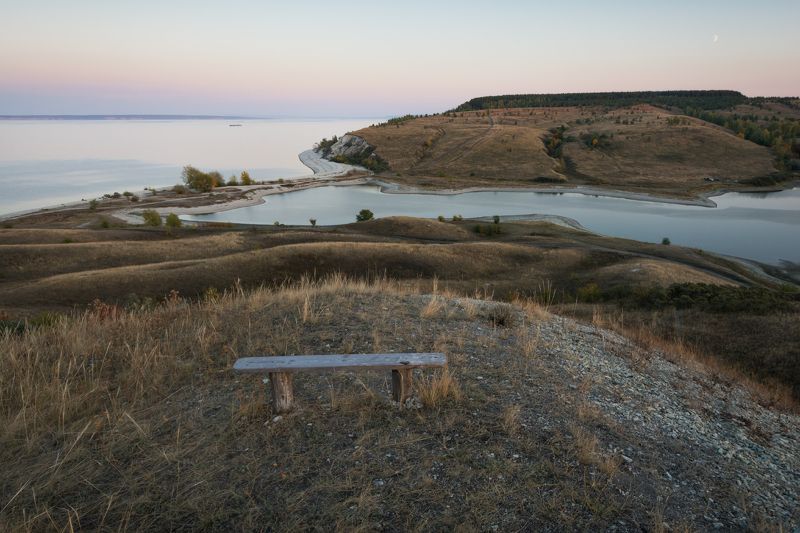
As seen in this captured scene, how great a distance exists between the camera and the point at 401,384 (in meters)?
6.07

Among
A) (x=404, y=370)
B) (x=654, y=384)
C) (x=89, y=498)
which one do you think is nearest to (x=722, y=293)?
(x=654, y=384)

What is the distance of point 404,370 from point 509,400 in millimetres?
1792

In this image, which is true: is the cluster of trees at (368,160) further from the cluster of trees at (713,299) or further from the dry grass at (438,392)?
the dry grass at (438,392)

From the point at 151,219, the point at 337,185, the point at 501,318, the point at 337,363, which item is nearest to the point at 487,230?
the point at 501,318

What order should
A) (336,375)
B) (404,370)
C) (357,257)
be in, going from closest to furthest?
(404,370) → (336,375) → (357,257)

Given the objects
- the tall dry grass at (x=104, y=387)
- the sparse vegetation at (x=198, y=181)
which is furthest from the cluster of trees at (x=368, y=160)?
the tall dry grass at (x=104, y=387)

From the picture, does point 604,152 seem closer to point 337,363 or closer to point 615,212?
point 615,212

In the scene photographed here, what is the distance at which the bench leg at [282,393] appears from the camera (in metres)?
5.76

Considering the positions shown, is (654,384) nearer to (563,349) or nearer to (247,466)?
(563,349)

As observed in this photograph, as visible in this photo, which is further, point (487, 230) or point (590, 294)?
point (487, 230)

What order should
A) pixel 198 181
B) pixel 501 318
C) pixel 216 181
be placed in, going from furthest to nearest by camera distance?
pixel 216 181 → pixel 198 181 → pixel 501 318

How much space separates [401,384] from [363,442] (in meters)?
1.04

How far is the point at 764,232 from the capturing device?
218 ft

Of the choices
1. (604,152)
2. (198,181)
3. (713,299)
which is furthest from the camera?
(604,152)
